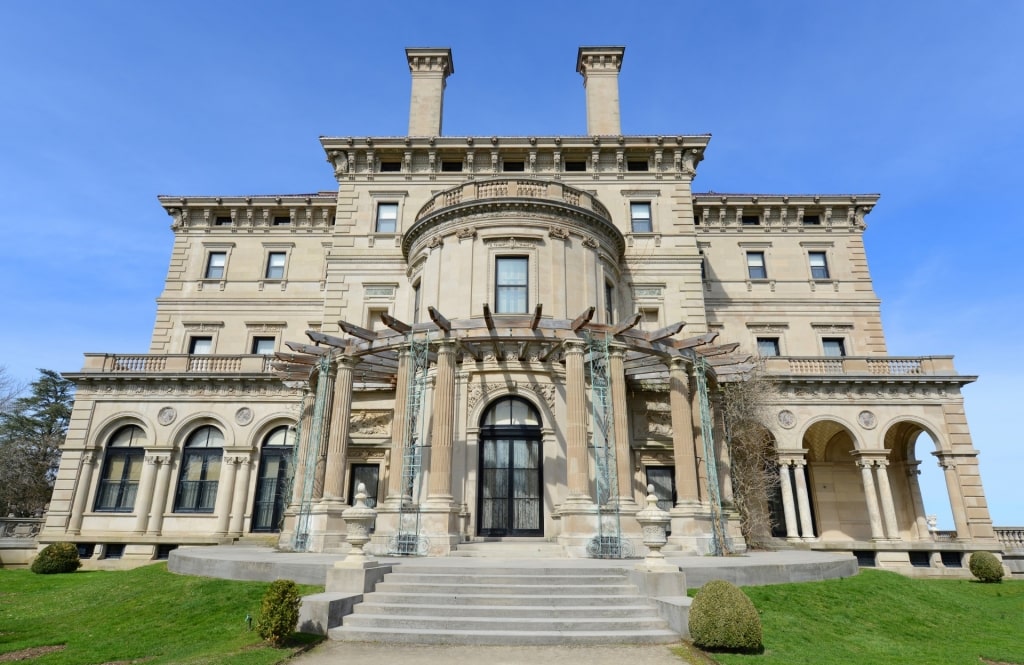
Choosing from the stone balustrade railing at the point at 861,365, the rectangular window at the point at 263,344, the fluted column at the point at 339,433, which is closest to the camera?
the fluted column at the point at 339,433

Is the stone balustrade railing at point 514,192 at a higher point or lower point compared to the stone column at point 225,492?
higher

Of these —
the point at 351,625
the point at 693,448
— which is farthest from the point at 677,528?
the point at 351,625

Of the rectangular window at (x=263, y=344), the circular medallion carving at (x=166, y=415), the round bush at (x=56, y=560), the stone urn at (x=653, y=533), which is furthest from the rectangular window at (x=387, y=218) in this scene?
the stone urn at (x=653, y=533)

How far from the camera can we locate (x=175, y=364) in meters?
29.5

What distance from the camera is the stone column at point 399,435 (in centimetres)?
1694

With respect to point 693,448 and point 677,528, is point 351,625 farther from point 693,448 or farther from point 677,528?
point 693,448

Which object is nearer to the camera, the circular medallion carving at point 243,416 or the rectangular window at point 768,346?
the circular medallion carving at point 243,416

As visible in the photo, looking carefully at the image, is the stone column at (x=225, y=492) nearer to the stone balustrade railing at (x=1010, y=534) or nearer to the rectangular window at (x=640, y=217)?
the rectangular window at (x=640, y=217)

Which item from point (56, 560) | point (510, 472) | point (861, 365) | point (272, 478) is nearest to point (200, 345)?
point (272, 478)

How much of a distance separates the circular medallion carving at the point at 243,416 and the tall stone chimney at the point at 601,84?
2271 cm

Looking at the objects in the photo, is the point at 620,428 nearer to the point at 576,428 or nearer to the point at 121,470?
the point at 576,428

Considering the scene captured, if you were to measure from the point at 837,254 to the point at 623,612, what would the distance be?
2937 cm

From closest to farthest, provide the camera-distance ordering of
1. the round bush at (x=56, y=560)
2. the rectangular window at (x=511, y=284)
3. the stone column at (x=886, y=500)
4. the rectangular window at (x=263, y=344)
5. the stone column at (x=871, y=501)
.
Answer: the round bush at (x=56, y=560) < the rectangular window at (x=511, y=284) < the stone column at (x=871, y=501) < the stone column at (x=886, y=500) < the rectangular window at (x=263, y=344)

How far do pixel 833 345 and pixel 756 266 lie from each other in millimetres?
5880
